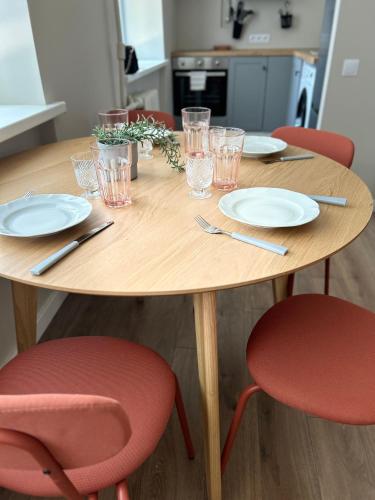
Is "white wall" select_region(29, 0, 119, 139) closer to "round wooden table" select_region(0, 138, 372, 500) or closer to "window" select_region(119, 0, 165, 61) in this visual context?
"round wooden table" select_region(0, 138, 372, 500)

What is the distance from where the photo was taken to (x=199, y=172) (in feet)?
3.32

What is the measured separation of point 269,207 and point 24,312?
0.79 m

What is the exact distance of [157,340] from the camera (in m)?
1.64

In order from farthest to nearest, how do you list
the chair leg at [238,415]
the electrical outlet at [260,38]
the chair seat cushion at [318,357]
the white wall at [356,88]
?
1. the electrical outlet at [260,38]
2. the white wall at [356,88]
3. the chair leg at [238,415]
4. the chair seat cushion at [318,357]

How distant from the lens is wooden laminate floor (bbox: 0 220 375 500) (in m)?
1.10

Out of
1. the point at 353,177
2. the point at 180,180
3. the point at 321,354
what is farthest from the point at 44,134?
the point at 321,354

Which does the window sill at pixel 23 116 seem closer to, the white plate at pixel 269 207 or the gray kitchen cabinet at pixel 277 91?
the white plate at pixel 269 207

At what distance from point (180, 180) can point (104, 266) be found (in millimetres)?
493

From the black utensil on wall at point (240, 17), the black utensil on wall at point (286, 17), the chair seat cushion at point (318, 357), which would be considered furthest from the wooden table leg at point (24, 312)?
the black utensil on wall at point (286, 17)

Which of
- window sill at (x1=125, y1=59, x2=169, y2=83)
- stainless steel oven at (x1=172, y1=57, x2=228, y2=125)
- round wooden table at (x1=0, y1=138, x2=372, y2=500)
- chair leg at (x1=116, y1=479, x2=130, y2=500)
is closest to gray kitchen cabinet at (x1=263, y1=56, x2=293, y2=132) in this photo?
stainless steel oven at (x1=172, y1=57, x2=228, y2=125)

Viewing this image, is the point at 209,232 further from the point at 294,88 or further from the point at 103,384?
the point at 294,88

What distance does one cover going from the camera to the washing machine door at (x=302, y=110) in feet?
11.2

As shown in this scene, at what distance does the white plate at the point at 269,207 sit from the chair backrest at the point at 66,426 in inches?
19.8

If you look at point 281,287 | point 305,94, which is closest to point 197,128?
point 281,287
